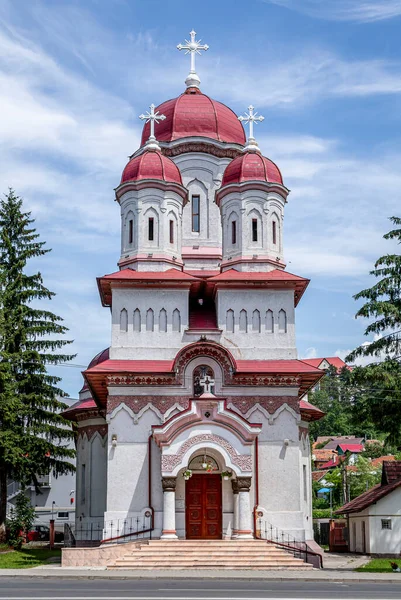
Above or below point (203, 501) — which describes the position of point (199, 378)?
above

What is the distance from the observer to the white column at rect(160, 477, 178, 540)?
98.3 feet

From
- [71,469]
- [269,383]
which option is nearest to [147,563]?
[269,383]

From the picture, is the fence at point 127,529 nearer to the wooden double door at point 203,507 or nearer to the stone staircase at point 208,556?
the stone staircase at point 208,556

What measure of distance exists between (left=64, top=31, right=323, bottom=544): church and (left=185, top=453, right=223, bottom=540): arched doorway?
0.04 m

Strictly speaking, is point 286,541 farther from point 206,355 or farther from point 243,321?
point 243,321

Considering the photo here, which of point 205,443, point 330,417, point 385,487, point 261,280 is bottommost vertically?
point 385,487

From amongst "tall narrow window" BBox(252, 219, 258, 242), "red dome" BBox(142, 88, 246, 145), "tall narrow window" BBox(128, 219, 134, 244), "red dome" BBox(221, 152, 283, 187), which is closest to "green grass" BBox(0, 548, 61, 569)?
"tall narrow window" BBox(128, 219, 134, 244)

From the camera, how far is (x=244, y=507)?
30312 millimetres

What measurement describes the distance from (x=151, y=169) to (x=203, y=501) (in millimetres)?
13618

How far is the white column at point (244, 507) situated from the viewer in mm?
30172

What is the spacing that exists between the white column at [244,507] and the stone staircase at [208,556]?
0.68 m

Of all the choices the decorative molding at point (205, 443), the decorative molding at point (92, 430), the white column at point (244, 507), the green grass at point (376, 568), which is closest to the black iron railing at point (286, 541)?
the white column at point (244, 507)

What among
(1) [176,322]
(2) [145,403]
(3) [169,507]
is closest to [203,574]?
(3) [169,507]

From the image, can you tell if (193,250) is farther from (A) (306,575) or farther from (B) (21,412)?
(A) (306,575)
